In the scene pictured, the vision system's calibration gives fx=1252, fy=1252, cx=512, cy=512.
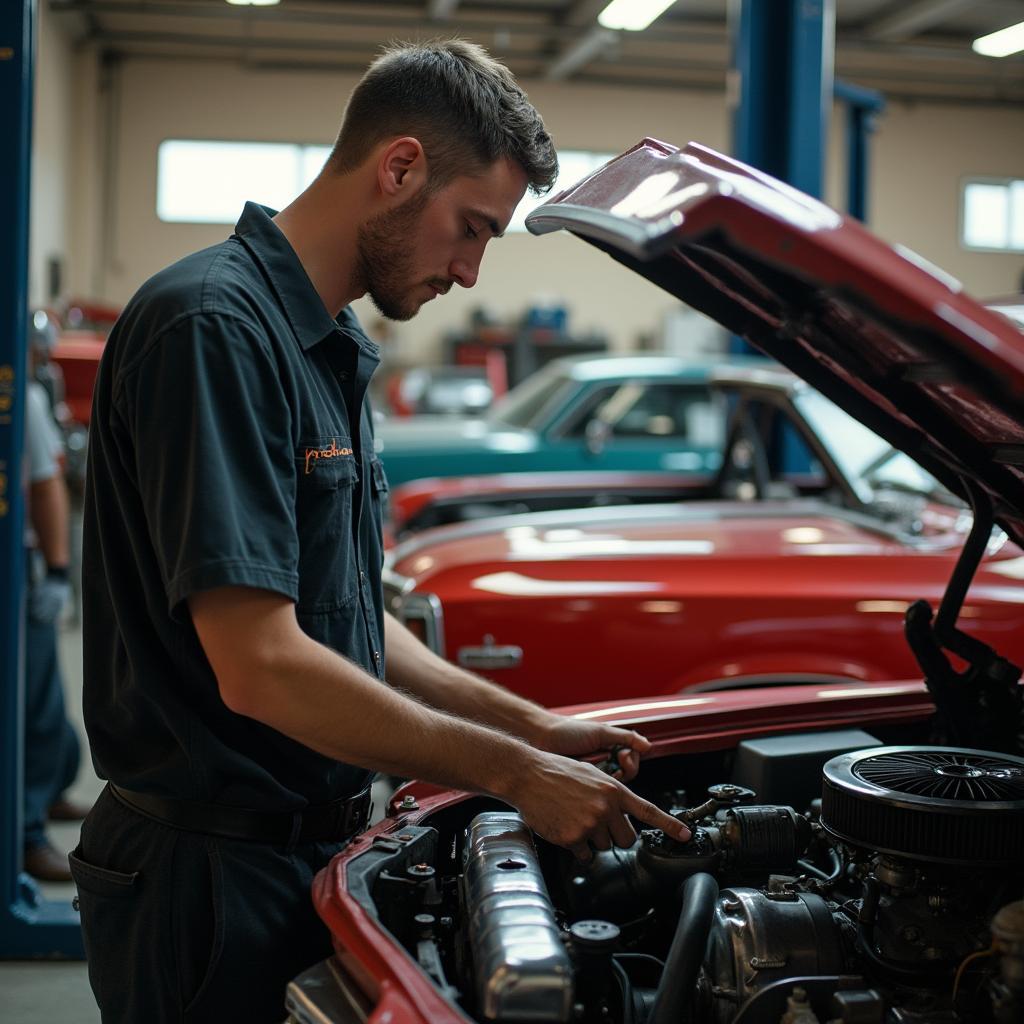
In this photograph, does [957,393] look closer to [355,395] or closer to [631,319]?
[355,395]

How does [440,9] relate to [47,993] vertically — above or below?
above

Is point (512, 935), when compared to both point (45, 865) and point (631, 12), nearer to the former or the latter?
point (45, 865)

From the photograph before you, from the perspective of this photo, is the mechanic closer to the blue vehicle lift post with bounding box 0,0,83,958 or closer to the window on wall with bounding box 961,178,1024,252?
the blue vehicle lift post with bounding box 0,0,83,958

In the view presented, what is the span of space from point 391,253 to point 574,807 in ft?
2.78

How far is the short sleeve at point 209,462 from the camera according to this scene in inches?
60.1

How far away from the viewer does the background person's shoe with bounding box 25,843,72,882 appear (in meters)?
4.34

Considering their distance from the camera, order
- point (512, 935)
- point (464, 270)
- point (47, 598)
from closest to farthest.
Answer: point (512, 935), point (464, 270), point (47, 598)

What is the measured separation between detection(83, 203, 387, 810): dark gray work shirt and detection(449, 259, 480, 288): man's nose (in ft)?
0.62

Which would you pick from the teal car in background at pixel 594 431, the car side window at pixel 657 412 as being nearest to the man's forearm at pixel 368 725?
the teal car in background at pixel 594 431

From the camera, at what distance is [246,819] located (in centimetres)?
175

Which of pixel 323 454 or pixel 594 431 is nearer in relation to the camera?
pixel 323 454

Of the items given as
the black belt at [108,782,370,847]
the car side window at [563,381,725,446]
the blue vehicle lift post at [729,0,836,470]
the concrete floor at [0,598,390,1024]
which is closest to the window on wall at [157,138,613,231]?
the car side window at [563,381,725,446]

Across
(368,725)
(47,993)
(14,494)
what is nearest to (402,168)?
(368,725)

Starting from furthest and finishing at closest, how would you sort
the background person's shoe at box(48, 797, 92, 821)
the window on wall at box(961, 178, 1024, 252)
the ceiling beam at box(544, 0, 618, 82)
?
the window on wall at box(961, 178, 1024, 252)
the ceiling beam at box(544, 0, 618, 82)
the background person's shoe at box(48, 797, 92, 821)
